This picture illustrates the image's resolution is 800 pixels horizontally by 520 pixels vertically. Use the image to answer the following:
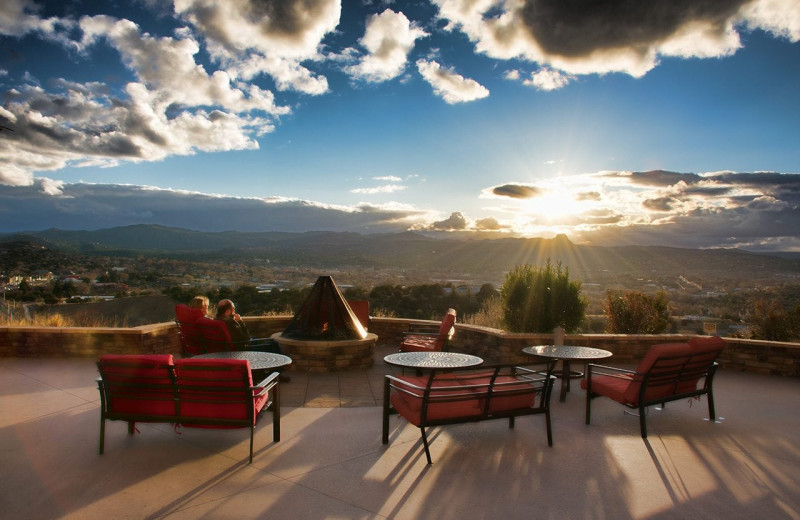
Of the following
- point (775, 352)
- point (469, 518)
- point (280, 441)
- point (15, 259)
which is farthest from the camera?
point (15, 259)

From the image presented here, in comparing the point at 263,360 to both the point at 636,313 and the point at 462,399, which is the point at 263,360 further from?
the point at 636,313

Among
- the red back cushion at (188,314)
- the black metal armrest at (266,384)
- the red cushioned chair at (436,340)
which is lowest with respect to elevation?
the red cushioned chair at (436,340)

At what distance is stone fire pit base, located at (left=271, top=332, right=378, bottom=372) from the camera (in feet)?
23.5

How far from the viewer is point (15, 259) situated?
71.2 feet

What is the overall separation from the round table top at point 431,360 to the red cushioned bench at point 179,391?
62.3 inches

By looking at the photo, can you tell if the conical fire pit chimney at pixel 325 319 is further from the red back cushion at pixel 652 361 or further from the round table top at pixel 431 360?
the red back cushion at pixel 652 361

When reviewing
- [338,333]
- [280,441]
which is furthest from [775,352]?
[280,441]

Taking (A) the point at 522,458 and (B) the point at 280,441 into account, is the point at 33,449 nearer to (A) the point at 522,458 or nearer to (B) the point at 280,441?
(B) the point at 280,441

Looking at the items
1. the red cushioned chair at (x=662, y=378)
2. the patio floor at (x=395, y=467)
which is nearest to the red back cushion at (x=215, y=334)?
the patio floor at (x=395, y=467)

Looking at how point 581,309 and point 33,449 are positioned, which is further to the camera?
point 581,309

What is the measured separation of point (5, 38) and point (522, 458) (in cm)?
1181

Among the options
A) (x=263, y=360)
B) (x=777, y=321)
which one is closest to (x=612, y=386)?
(x=263, y=360)

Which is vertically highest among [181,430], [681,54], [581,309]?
[681,54]

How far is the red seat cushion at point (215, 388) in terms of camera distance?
3.70 m
